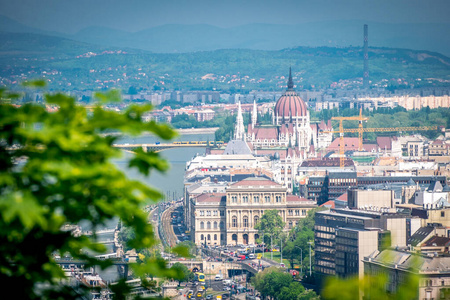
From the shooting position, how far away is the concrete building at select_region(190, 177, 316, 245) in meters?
61.7

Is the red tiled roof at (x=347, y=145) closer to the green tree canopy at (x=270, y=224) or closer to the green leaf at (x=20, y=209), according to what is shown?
the green tree canopy at (x=270, y=224)

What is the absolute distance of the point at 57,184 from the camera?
A: 203 inches

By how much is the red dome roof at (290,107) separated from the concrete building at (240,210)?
194 feet

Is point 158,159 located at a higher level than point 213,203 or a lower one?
higher

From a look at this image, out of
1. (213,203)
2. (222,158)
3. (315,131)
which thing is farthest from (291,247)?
(315,131)

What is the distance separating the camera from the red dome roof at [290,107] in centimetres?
12250

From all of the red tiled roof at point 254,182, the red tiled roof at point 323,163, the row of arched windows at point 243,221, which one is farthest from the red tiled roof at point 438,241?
the red tiled roof at point 323,163

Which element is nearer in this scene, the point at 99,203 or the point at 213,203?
the point at 99,203

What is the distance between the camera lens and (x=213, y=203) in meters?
62.4

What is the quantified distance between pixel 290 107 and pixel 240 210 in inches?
2413

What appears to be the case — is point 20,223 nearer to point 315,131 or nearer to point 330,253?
point 330,253

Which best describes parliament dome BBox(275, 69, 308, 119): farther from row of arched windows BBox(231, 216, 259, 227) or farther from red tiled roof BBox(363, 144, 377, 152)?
row of arched windows BBox(231, 216, 259, 227)

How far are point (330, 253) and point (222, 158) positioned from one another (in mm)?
46693

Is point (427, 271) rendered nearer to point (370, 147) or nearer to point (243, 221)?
point (243, 221)
